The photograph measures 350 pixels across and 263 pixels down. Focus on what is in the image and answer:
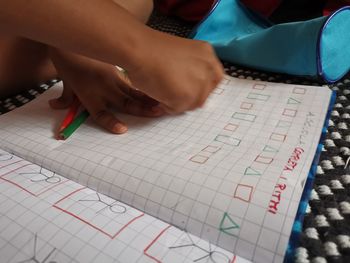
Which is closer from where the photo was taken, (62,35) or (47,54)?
(62,35)

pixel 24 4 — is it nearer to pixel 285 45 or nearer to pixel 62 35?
pixel 62 35

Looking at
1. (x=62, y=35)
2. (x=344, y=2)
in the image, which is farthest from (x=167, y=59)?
(x=344, y=2)

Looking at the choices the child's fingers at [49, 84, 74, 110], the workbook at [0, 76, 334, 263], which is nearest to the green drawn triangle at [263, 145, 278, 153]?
the workbook at [0, 76, 334, 263]

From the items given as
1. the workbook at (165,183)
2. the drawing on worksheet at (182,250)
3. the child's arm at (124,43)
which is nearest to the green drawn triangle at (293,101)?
the workbook at (165,183)

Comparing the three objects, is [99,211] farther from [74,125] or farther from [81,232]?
[74,125]

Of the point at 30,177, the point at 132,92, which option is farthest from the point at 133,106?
the point at 30,177

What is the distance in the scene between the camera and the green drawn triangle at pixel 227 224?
26cm

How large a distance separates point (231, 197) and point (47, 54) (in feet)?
1.15

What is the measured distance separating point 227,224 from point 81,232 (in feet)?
0.35

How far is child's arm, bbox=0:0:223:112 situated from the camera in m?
0.30

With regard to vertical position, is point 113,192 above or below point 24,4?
below

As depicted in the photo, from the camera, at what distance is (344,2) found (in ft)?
1.95

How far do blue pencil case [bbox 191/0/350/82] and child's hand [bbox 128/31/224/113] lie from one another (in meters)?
0.16

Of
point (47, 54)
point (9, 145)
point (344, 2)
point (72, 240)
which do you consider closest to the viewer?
point (72, 240)
